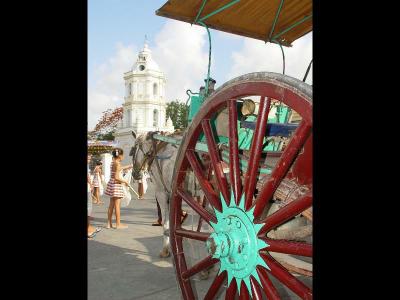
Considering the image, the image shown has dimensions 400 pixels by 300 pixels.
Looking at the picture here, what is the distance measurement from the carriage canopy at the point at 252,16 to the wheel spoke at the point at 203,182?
3.60 ft

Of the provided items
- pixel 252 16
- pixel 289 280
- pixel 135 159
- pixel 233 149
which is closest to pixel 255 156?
pixel 233 149

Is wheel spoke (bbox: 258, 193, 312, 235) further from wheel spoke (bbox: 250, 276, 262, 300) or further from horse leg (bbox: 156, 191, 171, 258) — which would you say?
horse leg (bbox: 156, 191, 171, 258)

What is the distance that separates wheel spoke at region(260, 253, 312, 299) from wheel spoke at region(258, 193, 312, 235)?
0.50 feet

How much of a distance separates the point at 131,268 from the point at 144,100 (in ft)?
160

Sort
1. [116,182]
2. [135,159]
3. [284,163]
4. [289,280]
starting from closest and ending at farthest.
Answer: [289,280]
[284,163]
[135,159]
[116,182]

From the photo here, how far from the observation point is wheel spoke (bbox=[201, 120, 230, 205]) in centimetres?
236

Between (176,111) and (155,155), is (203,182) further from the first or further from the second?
(176,111)

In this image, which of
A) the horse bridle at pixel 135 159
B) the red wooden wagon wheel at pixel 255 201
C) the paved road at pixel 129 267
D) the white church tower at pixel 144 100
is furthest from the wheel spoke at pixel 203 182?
the white church tower at pixel 144 100

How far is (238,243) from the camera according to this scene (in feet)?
6.95
